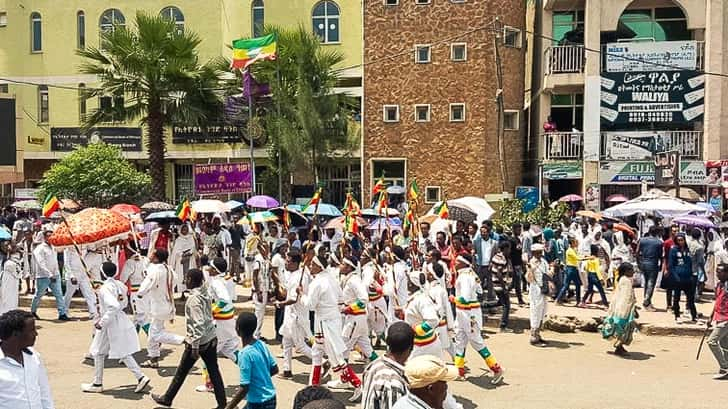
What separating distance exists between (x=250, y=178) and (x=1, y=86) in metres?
18.3

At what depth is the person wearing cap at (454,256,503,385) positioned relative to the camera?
9.73 meters

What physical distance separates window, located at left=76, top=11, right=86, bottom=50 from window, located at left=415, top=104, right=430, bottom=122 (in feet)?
54.9

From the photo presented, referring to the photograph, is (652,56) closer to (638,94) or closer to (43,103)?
(638,94)

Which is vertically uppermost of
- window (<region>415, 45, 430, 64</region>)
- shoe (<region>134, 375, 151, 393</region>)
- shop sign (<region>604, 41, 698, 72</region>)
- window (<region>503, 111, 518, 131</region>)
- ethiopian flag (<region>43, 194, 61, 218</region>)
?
window (<region>415, 45, 430, 64</region>)

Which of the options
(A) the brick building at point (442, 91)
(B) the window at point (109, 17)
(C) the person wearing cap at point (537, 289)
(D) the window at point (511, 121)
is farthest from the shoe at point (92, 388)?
(B) the window at point (109, 17)

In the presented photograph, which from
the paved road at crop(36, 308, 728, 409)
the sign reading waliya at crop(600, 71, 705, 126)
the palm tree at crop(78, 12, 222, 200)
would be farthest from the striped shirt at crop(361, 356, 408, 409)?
the sign reading waliya at crop(600, 71, 705, 126)

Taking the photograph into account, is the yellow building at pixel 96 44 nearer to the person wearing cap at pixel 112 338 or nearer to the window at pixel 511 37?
the window at pixel 511 37

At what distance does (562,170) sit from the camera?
25797mm

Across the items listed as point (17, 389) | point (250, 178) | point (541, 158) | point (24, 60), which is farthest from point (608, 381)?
point (24, 60)

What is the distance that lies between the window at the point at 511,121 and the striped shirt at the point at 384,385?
23914mm

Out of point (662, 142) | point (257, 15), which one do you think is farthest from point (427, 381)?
point (257, 15)

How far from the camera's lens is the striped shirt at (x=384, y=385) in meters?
5.06

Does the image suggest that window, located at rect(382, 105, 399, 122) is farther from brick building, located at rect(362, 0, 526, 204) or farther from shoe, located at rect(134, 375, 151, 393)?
shoe, located at rect(134, 375, 151, 393)

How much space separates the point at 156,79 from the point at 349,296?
16635mm
